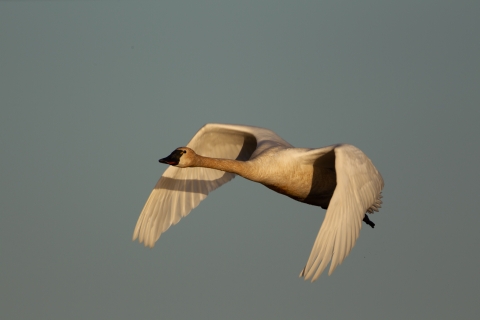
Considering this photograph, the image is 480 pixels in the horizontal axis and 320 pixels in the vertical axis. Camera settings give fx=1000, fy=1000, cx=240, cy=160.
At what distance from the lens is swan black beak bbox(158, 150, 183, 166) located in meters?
15.1

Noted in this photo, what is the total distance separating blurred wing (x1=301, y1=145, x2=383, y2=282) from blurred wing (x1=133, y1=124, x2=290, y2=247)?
236cm

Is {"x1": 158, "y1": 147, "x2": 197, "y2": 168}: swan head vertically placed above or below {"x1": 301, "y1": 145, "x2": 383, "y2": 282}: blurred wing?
above

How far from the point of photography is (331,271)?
13.0 m

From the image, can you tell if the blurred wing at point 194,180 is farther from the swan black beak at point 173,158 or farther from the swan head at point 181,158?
the swan black beak at point 173,158

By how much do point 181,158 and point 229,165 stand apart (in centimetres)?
81

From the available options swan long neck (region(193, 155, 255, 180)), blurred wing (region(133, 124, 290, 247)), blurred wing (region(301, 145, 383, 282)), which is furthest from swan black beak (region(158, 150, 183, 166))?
blurred wing (region(301, 145, 383, 282))

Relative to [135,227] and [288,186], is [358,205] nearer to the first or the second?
[288,186]

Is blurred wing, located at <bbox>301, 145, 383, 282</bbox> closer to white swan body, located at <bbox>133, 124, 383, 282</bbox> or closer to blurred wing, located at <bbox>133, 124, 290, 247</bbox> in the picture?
white swan body, located at <bbox>133, 124, 383, 282</bbox>

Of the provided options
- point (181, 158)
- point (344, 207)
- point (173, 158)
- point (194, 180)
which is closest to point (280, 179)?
point (181, 158)

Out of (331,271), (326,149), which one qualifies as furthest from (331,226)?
(326,149)

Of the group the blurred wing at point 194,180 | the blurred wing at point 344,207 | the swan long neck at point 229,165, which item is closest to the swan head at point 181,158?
the swan long neck at point 229,165

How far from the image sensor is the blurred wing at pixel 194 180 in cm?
1705

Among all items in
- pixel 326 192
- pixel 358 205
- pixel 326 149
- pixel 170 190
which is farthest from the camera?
pixel 170 190

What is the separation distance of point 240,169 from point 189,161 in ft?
2.65
